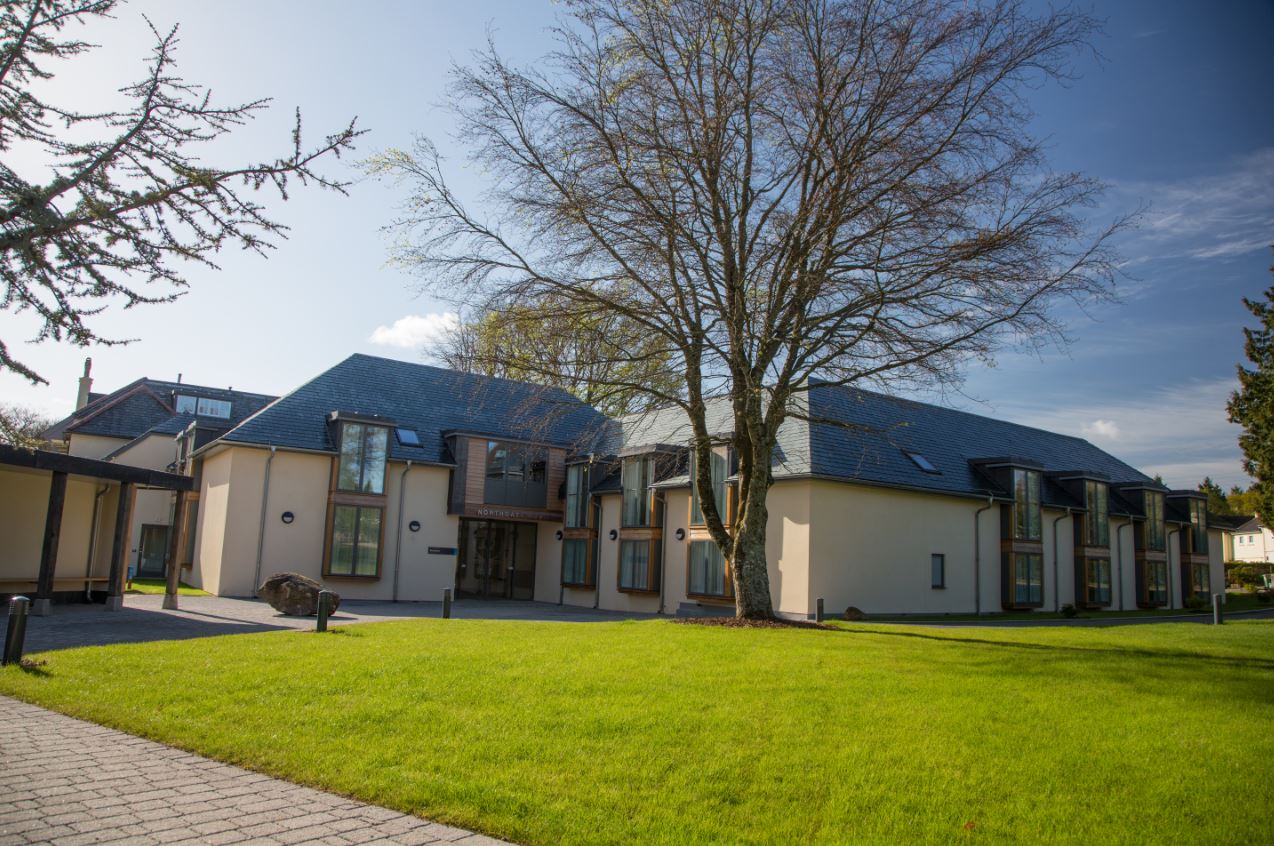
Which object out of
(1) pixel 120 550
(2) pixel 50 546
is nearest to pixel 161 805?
(2) pixel 50 546

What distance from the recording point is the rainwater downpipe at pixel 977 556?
2594 centimetres

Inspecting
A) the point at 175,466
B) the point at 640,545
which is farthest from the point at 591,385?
the point at 175,466

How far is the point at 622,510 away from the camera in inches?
1100

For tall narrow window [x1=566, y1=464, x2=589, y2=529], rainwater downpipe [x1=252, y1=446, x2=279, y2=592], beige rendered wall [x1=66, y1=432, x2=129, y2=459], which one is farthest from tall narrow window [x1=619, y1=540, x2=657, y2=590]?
beige rendered wall [x1=66, y1=432, x2=129, y2=459]

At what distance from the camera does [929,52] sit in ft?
44.8

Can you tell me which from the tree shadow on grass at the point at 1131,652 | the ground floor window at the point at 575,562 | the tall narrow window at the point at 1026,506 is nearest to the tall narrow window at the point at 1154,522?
the tall narrow window at the point at 1026,506

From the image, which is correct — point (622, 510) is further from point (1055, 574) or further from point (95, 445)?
point (95, 445)

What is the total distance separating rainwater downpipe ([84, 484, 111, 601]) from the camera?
1964 cm

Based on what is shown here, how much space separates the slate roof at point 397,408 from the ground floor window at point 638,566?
11.5ft

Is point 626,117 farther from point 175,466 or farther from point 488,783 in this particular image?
point 175,466

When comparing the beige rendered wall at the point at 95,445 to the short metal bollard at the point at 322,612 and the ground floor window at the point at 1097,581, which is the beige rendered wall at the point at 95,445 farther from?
the ground floor window at the point at 1097,581

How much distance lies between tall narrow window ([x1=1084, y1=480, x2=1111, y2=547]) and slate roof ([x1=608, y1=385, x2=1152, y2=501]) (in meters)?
0.75

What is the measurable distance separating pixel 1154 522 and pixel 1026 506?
993 cm

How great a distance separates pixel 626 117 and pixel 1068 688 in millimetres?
10448
